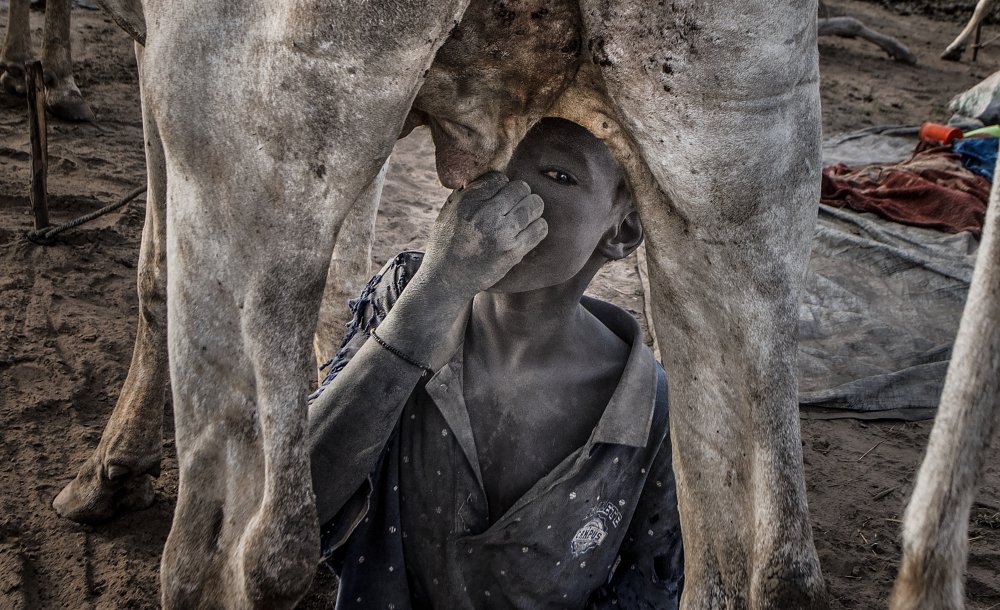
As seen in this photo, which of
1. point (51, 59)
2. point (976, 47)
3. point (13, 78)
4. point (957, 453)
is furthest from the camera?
point (976, 47)

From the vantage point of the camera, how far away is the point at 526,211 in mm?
1562

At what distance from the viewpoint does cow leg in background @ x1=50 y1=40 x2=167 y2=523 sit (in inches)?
95.4

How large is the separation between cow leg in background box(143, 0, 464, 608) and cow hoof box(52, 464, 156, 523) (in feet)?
4.02

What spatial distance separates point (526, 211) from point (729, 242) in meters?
0.42

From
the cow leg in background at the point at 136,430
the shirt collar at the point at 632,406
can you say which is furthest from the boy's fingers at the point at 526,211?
the cow leg in background at the point at 136,430

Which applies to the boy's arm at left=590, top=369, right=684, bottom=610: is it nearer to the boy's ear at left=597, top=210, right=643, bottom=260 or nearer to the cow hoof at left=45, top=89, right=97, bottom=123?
A: the boy's ear at left=597, top=210, right=643, bottom=260

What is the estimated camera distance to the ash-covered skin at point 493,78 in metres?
1.29

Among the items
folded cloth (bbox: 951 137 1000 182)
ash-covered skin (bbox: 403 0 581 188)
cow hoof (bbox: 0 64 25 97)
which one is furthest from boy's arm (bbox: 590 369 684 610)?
cow hoof (bbox: 0 64 25 97)

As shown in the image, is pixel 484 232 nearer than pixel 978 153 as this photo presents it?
Yes

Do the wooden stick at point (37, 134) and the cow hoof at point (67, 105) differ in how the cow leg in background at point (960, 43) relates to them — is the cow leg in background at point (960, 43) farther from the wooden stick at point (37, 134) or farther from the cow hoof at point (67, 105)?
the wooden stick at point (37, 134)

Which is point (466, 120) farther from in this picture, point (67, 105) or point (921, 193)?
point (921, 193)

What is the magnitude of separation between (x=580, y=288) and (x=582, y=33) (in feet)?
2.15

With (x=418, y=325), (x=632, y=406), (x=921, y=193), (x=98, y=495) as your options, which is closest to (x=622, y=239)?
(x=632, y=406)

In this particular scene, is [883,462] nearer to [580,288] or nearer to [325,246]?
[580,288]
